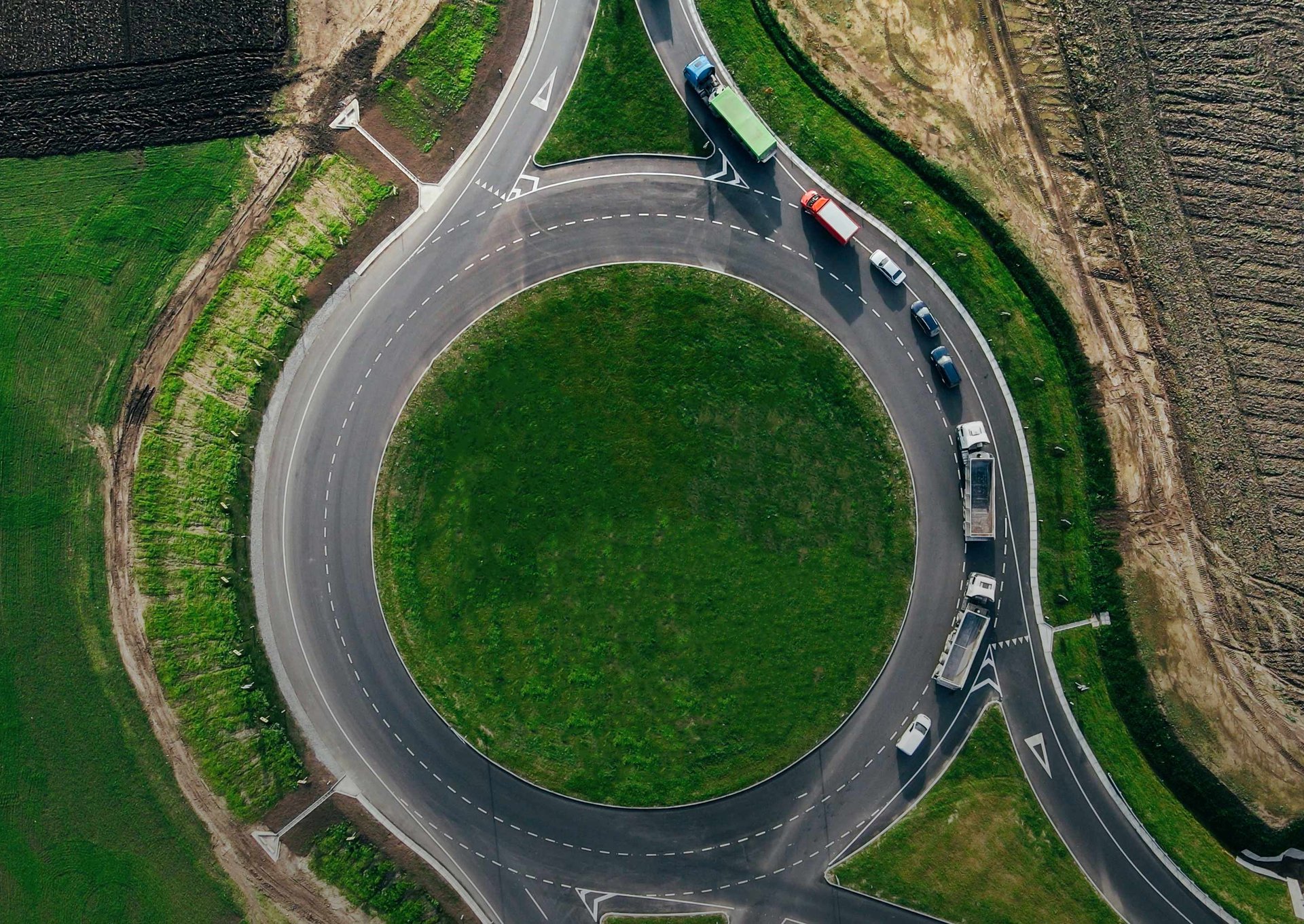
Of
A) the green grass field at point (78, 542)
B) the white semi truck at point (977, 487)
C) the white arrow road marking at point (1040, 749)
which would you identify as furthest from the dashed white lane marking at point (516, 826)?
the green grass field at point (78, 542)

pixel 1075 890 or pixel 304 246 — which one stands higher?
pixel 304 246

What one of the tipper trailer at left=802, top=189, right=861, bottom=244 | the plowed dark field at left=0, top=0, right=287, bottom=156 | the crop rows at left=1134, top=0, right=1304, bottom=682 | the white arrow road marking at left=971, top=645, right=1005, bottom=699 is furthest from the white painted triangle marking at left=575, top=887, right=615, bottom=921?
the plowed dark field at left=0, top=0, right=287, bottom=156

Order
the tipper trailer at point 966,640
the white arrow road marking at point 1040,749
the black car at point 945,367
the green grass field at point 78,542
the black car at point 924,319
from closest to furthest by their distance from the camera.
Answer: the green grass field at point 78,542
the tipper trailer at point 966,640
the white arrow road marking at point 1040,749
the black car at point 945,367
the black car at point 924,319

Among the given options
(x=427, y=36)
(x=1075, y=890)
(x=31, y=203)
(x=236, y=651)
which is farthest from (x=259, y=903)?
(x=427, y=36)

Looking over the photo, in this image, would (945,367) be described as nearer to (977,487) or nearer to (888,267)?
(888,267)

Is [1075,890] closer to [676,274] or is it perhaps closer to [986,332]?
[986,332]

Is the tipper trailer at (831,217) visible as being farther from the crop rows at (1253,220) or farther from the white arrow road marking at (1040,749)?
the white arrow road marking at (1040,749)

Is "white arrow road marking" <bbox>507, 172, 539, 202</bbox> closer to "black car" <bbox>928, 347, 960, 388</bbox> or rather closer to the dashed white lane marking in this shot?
the dashed white lane marking
